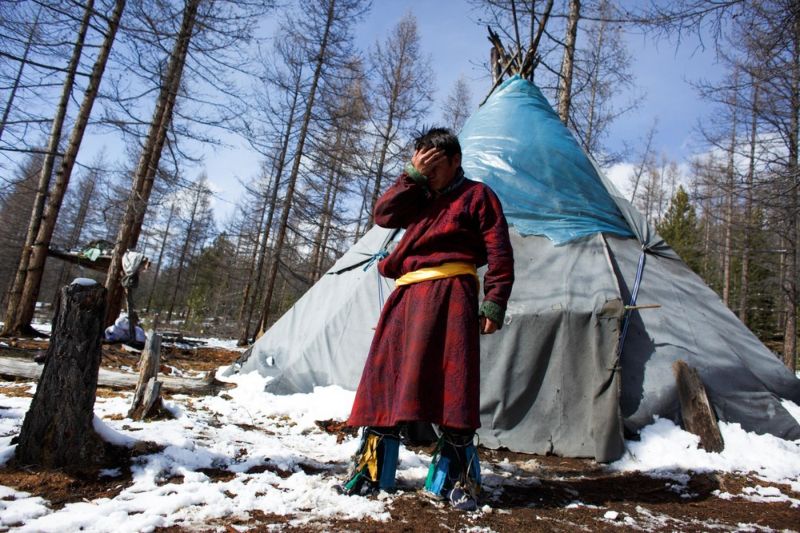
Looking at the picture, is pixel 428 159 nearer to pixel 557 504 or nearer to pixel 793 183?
pixel 557 504

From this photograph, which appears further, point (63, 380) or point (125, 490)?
point (63, 380)

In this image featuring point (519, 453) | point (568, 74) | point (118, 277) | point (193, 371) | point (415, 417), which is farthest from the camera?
point (568, 74)

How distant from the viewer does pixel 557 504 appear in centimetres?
206

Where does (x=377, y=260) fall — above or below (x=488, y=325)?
above

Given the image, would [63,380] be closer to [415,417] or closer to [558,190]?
[415,417]

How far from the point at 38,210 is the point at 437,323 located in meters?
9.52

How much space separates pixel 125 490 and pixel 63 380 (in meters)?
0.54

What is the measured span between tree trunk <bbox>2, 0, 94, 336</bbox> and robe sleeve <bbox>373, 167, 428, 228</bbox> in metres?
7.04

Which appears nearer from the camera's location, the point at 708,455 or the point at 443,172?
the point at 443,172

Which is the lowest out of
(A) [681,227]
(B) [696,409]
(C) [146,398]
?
(C) [146,398]

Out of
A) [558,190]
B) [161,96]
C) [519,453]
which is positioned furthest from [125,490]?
[161,96]

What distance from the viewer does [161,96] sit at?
282 inches

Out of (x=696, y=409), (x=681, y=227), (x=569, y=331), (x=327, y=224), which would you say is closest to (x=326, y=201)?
(x=327, y=224)

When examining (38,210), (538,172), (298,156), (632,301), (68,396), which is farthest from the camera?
(298,156)
